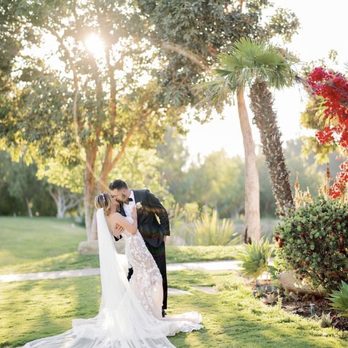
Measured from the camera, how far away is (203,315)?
29.7 feet

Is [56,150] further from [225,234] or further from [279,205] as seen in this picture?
[279,205]

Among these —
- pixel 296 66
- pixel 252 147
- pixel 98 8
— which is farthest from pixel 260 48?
pixel 98 8

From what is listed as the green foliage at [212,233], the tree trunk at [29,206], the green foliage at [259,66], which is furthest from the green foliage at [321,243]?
the tree trunk at [29,206]

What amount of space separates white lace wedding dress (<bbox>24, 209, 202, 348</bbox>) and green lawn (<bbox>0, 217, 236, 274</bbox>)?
351 inches

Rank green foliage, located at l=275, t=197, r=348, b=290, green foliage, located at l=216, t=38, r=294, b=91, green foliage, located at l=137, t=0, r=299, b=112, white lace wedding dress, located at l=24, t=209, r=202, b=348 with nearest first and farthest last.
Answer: white lace wedding dress, located at l=24, t=209, r=202, b=348, green foliage, located at l=275, t=197, r=348, b=290, green foliage, located at l=216, t=38, r=294, b=91, green foliage, located at l=137, t=0, r=299, b=112

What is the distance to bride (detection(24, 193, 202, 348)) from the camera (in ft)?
24.5

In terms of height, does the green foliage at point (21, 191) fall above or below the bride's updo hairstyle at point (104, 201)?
above

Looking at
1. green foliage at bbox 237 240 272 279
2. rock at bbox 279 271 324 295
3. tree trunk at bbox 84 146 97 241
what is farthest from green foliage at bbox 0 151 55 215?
rock at bbox 279 271 324 295

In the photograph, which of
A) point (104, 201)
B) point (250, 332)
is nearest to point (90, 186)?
point (104, 201)

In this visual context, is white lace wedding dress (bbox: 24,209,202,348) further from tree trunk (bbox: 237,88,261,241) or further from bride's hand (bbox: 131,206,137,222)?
tree trunk (bbox: 237,88,261,241)

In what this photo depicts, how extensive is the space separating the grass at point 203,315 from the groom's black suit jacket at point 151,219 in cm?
136

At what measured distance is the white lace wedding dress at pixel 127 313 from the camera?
7441 mm

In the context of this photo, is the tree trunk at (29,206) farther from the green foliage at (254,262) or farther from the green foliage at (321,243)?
the green foliage at (321,243)

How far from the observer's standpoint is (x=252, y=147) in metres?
19.4
